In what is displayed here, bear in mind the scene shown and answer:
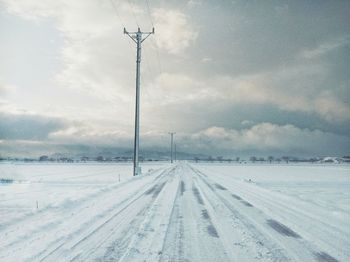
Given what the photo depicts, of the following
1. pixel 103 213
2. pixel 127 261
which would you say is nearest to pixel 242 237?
pixel 127 261

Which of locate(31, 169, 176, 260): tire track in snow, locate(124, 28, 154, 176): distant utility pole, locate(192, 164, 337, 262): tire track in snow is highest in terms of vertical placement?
locate(124, 28, 154, 176): distant utility pole

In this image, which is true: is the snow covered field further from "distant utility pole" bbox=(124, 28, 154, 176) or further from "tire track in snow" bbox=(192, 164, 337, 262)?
"distant utility pole" bbox=(124, 28, 154, 176)

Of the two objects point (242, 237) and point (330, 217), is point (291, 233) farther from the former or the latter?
point (330, 217)

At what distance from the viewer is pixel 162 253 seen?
5.51m

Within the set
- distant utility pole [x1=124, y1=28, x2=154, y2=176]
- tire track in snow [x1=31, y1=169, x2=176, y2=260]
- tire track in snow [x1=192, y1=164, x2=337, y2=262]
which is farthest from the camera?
distant utility pole [x1=124, y1=28, x2=154, y2=176]

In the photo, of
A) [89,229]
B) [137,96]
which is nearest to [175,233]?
[89,229]

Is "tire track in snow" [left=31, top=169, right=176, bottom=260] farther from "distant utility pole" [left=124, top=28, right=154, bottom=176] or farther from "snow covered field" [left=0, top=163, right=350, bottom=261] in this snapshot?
"distant utility pole" [left=124, top=28, right=154, bottom=176]

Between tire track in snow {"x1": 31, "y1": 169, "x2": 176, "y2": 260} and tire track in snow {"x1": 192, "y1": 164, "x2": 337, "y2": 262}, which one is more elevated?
tire track in snow {"x1": 192, "y1": 164, "x2": 337, "y2": 262}

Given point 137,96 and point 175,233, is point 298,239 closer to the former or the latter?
point 175,233

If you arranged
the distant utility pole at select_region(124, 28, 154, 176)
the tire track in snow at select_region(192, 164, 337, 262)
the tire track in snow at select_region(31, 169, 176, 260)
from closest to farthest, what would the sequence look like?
the tire track in snow at select_region(192, 164, 337, 262) → the tire track in snow at select_region(31, 169, 176, 260) → the distant utility pole at select_region(124, 28, 154, 176)

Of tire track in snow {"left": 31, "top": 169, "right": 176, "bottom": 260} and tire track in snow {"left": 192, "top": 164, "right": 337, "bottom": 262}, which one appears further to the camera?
tire track in snow {"left": 31, "top": 169, "right": 176, "bottom": 260}

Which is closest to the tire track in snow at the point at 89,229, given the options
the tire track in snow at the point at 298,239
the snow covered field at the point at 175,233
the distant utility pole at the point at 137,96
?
the snow covered field at the point at 175,233

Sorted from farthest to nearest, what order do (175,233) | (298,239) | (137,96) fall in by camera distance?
(137,96) < (175,233) < (298,239)

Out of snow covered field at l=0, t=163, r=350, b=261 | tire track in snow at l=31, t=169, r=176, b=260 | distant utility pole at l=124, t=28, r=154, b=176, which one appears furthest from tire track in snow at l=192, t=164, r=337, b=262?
distant utility pole at l=124, t=28, r=154, b=176
